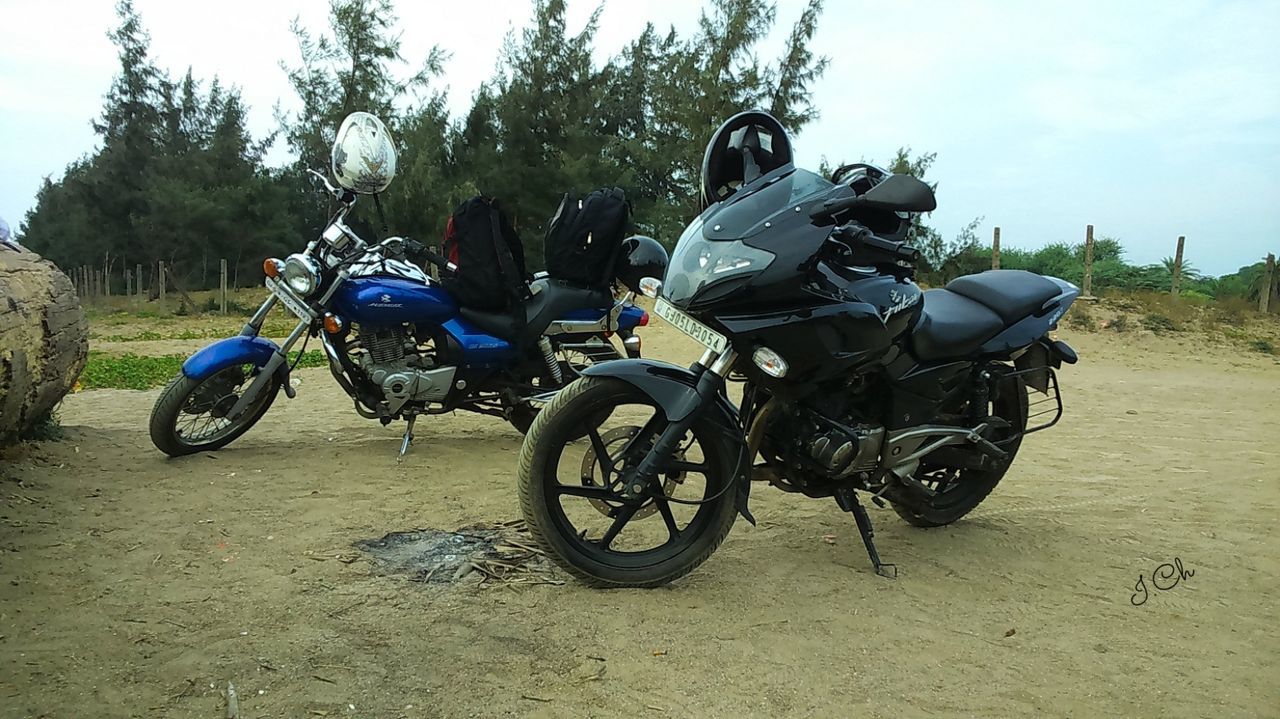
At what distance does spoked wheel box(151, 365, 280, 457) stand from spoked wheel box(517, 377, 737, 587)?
104 inches

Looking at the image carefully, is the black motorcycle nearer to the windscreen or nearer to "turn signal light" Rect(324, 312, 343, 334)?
the windscreen

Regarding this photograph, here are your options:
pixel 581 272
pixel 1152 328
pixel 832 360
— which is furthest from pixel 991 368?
pixel 1152 328

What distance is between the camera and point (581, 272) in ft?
17.7

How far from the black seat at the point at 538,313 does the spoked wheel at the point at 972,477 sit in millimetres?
2245

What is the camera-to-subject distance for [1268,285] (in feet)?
57.9

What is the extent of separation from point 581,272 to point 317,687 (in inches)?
131

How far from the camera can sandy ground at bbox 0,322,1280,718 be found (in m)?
2.49

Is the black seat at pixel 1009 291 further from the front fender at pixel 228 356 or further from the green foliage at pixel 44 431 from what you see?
the green foliage at pixel 44 431

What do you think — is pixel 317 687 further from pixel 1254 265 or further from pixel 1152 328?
pixel 1254 265

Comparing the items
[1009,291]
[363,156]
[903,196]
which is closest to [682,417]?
[903,196]

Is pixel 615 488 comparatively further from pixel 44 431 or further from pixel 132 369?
pixel 132 369

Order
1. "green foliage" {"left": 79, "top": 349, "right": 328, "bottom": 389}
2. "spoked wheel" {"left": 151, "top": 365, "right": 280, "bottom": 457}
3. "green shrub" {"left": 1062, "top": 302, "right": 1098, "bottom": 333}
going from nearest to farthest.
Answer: "spoked wheel" {"left": 151, "top": 365, "right": 280, "bottom": 457}
"green foliage" {"left": 79, "top": 349, "right": 328, "bottom": 389}
"green shrub" {"left": 1062, "top": 302, "right": 1098, "bottom": 333}

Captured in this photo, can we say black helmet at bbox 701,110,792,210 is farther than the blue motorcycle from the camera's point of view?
No

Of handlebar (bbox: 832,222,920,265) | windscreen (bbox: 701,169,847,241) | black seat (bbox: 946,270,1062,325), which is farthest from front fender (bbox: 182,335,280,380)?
black seat (bbox: 946,270,1062,325)
